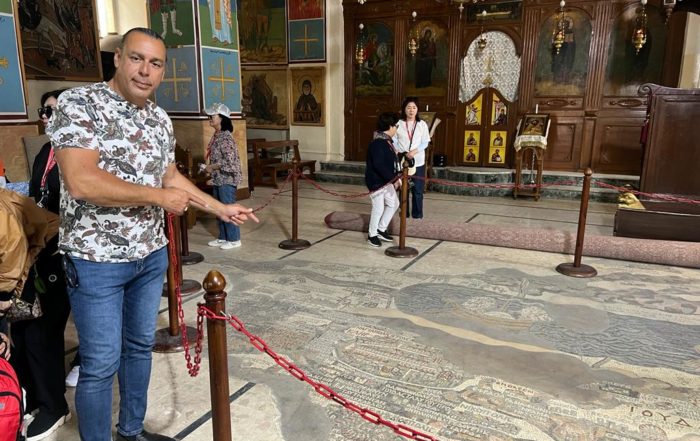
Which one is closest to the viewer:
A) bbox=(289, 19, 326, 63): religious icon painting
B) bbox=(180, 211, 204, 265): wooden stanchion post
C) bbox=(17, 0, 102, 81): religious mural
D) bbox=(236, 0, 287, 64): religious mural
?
bbox=(180, 211, 204, 265): wooden stanchion post

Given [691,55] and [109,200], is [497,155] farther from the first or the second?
[109,200]

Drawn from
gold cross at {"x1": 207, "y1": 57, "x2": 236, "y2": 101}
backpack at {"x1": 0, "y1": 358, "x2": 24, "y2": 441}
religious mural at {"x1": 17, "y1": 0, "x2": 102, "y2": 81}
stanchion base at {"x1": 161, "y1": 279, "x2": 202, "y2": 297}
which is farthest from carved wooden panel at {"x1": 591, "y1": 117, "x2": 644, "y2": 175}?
backpack at {"x1": 0, "y1": 358, "x2": 24, "y2": 441}

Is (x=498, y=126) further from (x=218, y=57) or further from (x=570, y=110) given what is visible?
(x=218, y=57)

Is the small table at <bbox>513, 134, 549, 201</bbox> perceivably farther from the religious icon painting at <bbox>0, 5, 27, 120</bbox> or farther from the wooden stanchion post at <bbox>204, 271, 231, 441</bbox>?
the wooden stanchion post at <bbox>204, 271, 231, 441</bbox>

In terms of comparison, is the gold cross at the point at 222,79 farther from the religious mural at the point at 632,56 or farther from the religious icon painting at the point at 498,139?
the religious mural at the point at 632,56

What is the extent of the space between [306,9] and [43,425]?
39.0 feet

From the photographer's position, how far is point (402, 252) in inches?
Answer: 241

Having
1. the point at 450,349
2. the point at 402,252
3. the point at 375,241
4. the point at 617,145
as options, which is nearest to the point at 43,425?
the point at 450,349

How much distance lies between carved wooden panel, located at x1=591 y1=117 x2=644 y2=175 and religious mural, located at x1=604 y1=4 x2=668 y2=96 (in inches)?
23.4

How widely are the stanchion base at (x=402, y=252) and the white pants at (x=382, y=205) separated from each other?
0.50 metres

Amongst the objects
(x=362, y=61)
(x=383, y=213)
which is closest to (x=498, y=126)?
(x=362, y=61)

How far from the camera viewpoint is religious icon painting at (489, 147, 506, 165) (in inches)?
456

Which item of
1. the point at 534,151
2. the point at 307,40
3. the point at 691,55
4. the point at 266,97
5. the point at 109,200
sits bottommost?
the point at 534,151

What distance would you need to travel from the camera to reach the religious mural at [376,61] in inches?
488
